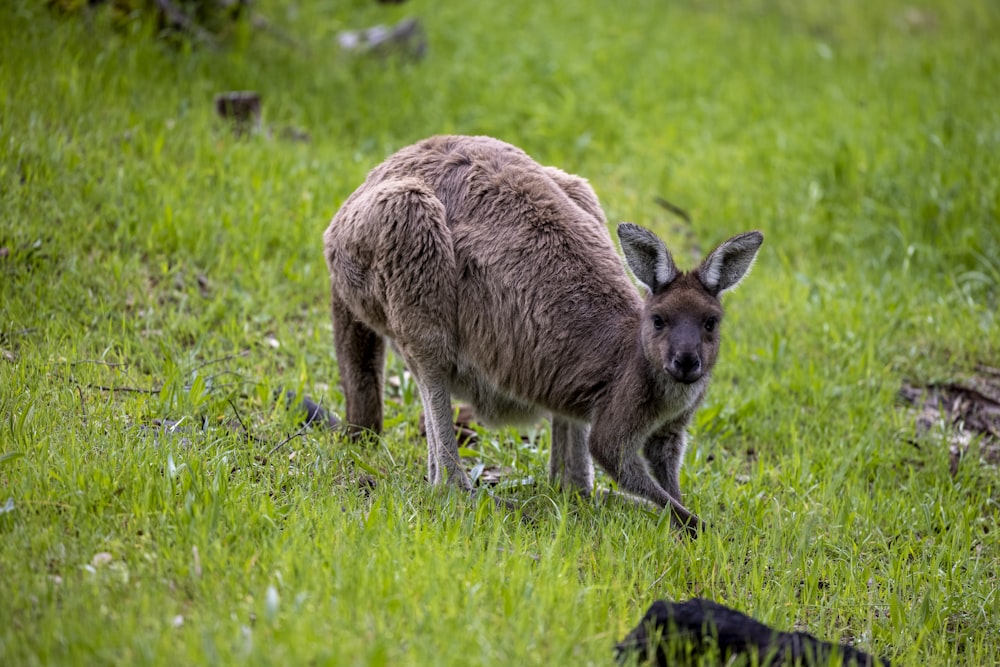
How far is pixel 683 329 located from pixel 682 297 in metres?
0.18

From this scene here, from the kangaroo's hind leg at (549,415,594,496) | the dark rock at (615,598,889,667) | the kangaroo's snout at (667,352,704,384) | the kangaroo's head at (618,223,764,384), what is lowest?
the kangaroo's hind leg at (549,415,594,496)

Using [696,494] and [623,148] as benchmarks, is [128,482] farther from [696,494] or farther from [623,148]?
[623,148]

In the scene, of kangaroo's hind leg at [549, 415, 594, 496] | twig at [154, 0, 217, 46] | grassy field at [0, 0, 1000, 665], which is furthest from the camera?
twig at [154, 0, 217, 46]

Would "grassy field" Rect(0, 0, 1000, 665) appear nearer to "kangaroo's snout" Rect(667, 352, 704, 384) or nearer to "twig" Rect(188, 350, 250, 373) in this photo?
"twig" Rect(188, 350, 250, 373)

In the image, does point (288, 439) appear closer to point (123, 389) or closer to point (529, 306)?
point (123, 389)

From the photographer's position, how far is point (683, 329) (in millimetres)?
4586

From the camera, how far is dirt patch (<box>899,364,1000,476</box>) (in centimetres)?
620

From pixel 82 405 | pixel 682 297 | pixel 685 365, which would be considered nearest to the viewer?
pixel 685 365

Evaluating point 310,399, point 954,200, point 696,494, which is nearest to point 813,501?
point 696,494

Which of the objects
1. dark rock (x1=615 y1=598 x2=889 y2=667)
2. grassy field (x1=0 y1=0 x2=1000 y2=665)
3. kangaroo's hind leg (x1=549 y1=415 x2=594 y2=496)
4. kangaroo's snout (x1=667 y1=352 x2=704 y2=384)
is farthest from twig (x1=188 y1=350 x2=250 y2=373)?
dark rock (x1=615 y1=598 x2=889 y2=667)

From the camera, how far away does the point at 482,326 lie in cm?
512

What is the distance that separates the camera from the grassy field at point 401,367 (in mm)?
3691

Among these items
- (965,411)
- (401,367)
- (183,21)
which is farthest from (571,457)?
(183,21)

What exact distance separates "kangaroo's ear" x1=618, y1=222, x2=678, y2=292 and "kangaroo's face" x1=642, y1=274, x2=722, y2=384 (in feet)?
0.19
